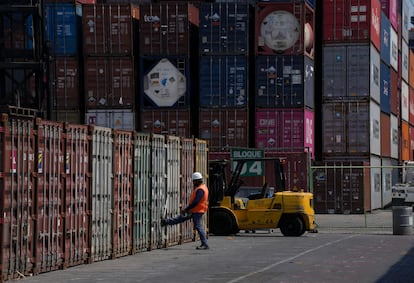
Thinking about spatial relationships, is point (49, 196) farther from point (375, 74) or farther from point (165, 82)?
point (375, 74)

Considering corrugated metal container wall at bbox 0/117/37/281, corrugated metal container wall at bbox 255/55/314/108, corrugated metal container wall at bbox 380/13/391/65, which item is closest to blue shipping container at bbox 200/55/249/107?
corrugated metal container wall at bbox 255/55/314/108

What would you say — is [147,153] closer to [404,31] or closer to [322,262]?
[322,262]

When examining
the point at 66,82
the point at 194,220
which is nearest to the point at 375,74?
the point at 66,82

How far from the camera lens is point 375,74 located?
45156 mm

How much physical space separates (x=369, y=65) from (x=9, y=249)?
2992 centimetres

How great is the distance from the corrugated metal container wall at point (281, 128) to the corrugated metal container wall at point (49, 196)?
2370 centimetres

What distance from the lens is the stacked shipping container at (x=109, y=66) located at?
Answer: 40.3 m

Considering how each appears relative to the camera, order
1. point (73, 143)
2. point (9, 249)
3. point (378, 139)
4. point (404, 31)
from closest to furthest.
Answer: point (9, 249)
point (73, 143)
point (378, 139)
point (404, 31)

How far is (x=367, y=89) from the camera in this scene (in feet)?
141

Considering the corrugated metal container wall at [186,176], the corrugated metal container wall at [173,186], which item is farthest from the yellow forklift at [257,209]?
the corrugated metal container wall at [173,186]

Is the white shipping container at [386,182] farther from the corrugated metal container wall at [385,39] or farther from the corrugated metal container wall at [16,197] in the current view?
the corrugated metal container wall at [16,197]

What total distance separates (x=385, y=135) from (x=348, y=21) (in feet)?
27.9

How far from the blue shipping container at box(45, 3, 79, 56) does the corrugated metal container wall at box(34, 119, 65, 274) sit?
923 inches

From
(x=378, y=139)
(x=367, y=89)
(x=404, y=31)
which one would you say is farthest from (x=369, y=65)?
(x=404, y=31)
